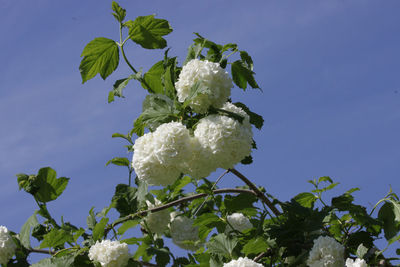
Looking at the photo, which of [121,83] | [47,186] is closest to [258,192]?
[121,83]

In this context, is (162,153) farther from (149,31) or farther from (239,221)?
(239,221)

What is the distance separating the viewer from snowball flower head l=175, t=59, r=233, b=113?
3051 millimetres

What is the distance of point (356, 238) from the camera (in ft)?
11.8

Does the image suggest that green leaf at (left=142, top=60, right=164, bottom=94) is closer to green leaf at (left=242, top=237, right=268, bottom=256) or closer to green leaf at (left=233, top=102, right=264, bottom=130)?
green leaf at (left=233, top=102, right=264, bottom=130)

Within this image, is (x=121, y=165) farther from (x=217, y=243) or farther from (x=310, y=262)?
(x=310, y=262)

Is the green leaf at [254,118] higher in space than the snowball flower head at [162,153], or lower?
higher

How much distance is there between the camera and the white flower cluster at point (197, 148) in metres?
2.88

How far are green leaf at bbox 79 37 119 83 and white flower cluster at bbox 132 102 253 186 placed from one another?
38.9 inches

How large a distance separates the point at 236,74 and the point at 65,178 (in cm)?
152

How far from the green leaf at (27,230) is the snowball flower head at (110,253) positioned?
27.3 inches

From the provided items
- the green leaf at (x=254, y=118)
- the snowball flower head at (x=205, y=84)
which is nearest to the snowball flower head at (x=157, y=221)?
the green leaf at (x=254, y=118)

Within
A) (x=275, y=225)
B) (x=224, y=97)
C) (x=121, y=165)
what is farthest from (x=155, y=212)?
(x=224, y=97)

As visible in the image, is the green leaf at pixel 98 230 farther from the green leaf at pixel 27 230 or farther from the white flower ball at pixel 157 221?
the green leaf at pixel 27 230

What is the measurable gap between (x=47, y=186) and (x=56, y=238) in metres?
0.45
